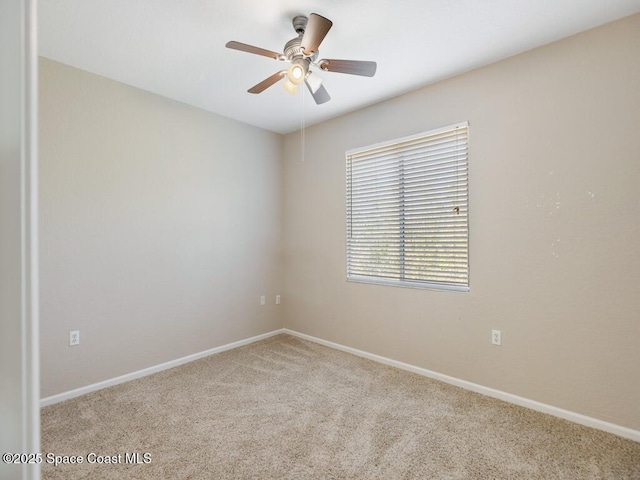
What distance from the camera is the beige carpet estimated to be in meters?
1.68

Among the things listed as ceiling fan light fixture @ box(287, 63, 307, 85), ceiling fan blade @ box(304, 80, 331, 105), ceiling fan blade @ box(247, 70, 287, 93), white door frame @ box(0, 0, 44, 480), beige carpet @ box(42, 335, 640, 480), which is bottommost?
beige carpet @ box(42, 335, 640, 480)

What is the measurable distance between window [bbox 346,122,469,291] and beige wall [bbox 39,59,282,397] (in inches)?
49.3

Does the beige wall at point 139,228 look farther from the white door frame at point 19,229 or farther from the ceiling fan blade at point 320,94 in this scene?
the white door frame at point 19,229

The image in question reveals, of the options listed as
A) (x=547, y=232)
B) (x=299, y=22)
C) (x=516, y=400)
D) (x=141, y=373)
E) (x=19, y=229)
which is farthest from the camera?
(x=141, y=373)

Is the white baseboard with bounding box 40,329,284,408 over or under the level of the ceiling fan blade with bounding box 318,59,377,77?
under

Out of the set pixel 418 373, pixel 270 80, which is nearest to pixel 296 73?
pixel 270 80

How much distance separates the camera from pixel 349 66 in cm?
191

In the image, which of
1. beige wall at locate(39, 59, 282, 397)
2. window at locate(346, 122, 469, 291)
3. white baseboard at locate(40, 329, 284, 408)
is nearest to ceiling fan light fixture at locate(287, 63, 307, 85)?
window at locate(346, 122, 469, 291)

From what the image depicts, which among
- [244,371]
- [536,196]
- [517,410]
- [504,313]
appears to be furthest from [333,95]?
[517,410]

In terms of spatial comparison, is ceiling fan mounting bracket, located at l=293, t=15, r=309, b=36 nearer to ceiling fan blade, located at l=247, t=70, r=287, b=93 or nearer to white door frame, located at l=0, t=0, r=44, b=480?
ceiling fan blade, located at l=247, t=70, r=287, b=93

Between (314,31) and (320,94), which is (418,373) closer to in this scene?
(320,94)

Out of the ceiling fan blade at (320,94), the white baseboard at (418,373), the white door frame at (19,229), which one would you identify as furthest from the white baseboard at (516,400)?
the white door frame at (19,229)

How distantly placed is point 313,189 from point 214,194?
3.60 ft

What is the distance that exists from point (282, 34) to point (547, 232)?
224 cm
